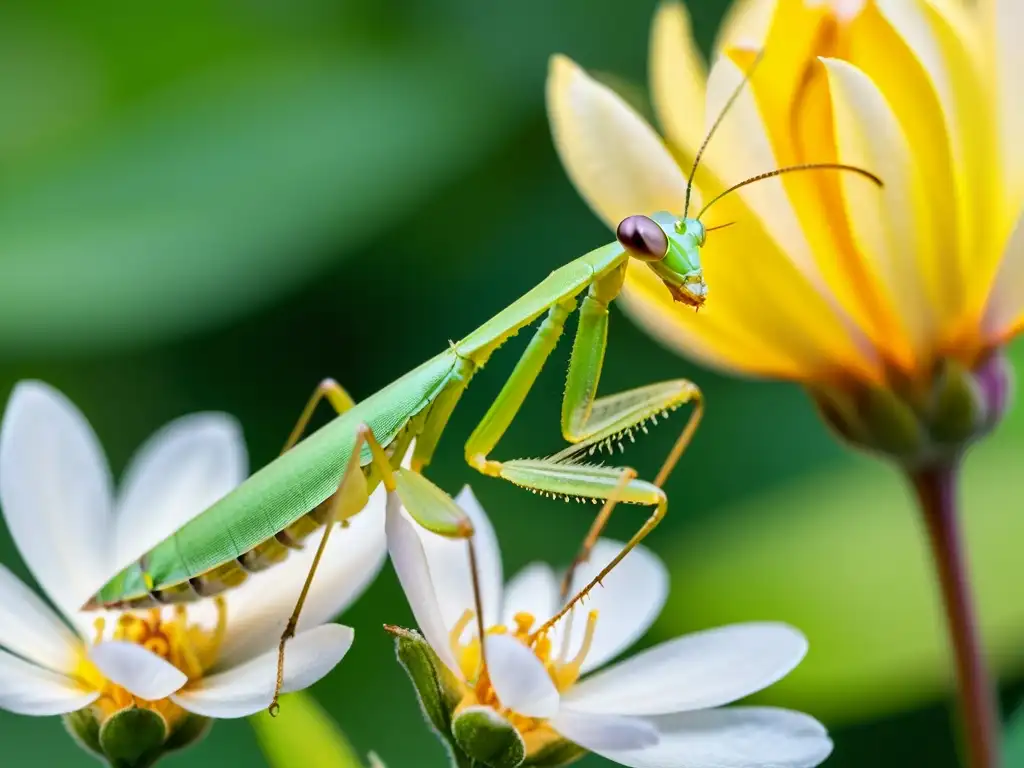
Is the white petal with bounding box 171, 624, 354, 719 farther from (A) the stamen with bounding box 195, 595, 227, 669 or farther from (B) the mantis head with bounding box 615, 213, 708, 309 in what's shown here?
(B) the mantis head with bounding box 615, 213, 708, 309

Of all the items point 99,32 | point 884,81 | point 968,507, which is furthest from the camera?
point 99,32

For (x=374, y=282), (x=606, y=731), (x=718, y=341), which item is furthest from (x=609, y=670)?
(x=374, y=282)

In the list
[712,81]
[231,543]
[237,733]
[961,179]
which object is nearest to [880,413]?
[961,179]

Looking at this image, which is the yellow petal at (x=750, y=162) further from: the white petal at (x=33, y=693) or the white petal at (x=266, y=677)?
the white petal at (x=33, y=693)

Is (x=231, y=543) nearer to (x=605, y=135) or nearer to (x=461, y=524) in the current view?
(x=461, y=524)

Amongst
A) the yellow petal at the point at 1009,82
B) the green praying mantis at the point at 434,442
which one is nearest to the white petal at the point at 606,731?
the green praying mantis at the point at 434,442

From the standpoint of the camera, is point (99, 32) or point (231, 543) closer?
point (231, 543)

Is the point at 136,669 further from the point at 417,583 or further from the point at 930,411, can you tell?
the point at 930,411
